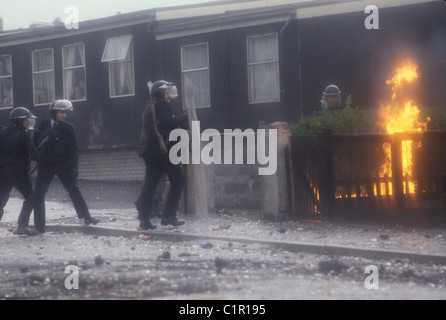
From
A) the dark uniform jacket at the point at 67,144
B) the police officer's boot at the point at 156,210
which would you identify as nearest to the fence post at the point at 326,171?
the police officer's boot at the point at 156,210

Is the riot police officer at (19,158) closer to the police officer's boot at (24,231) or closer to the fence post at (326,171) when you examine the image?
the police officer's boot at (24,231)

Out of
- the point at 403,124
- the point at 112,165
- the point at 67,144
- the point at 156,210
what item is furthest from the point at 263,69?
the point at 67,144

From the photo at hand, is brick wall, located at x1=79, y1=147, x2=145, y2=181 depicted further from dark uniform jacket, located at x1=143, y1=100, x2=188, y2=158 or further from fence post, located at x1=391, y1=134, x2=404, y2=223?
fence post, located at x1=391, y1=134, x2=404, y2=223

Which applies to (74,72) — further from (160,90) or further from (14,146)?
(160,90)

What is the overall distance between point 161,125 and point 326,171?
2444 mm

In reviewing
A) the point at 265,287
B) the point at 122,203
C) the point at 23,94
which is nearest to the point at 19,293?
the point at 265,287

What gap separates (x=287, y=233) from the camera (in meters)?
10.7

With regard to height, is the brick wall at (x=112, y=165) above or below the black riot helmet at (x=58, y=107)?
below

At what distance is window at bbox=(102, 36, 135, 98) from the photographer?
24000 mm

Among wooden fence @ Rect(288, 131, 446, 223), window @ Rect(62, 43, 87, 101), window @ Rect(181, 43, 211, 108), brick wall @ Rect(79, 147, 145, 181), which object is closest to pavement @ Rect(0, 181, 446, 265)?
wooden fence @ Rect(288, 131, 446, 223)

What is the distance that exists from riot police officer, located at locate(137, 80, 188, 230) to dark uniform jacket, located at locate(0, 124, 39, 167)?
6.04 feet

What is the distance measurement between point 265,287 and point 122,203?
10.2 m

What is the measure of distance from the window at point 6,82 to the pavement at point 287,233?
43.2 feet

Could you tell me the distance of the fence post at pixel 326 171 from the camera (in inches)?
440
